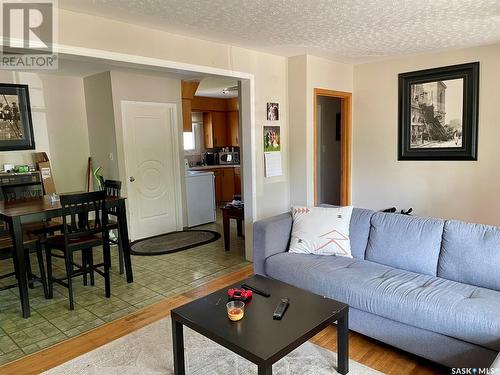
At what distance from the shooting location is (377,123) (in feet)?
15.7

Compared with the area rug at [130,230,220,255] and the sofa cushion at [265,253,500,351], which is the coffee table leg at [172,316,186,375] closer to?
the sofa cushion at [265,253,500,351]

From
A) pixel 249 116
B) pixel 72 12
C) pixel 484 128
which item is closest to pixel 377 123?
pixel 484 128

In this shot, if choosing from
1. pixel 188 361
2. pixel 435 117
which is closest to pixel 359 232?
pixel 188 361

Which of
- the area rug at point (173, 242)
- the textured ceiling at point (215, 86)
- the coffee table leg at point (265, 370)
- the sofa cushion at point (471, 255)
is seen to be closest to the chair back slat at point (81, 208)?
the area rug at point (173, 242)

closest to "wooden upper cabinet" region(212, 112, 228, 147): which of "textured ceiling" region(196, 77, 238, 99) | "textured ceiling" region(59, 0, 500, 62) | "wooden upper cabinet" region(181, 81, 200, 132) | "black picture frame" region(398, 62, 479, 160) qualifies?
"textured ceiling" region(196, 77, 238, 99)

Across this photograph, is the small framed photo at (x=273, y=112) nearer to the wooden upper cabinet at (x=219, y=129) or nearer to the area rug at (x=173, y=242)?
the area rug at (x=173, y=242)

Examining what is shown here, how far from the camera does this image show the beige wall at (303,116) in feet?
13.8

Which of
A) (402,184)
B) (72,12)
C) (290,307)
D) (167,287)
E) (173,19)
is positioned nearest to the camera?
(290,307)

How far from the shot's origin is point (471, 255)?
238 cm

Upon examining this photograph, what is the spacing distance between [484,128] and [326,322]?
329 centimetres

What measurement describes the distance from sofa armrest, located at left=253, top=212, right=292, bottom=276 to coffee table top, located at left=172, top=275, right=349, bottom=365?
2.38 ft

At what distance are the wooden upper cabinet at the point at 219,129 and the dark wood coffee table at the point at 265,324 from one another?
6577 mm

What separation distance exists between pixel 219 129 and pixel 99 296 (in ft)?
19.3

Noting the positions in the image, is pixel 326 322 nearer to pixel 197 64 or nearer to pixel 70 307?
pixel 70 307
